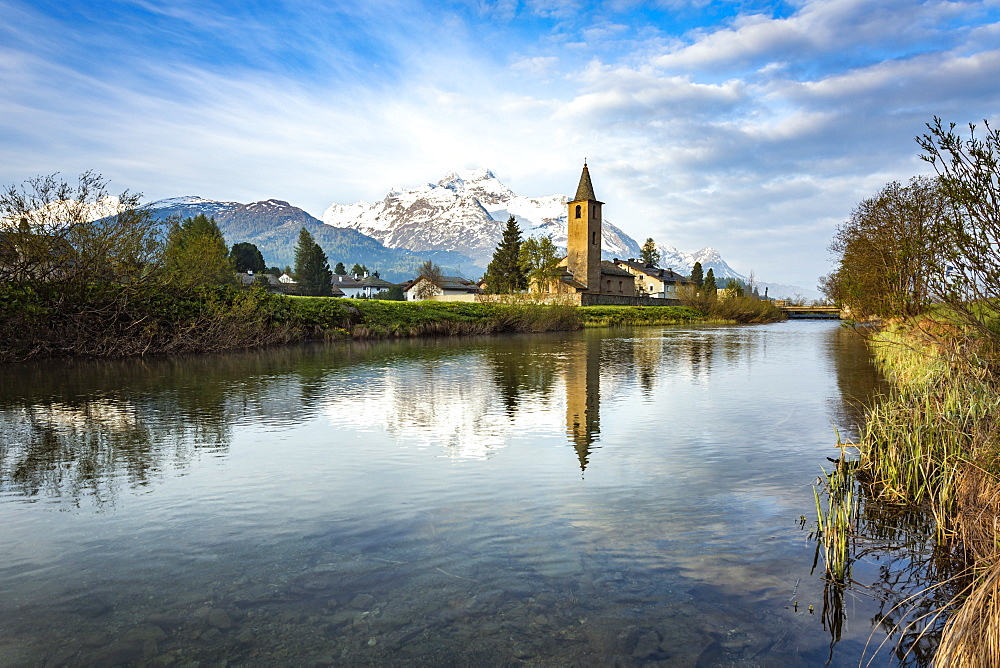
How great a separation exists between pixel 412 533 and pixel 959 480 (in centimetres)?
598

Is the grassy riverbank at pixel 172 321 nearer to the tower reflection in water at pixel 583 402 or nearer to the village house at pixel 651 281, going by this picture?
the tower reflection in water at pixel 583 402

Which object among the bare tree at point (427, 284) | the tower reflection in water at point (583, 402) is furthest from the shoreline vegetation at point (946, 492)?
the bare tree at point (427, 284)

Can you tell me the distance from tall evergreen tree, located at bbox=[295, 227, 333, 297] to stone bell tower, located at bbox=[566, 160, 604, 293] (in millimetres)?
54881

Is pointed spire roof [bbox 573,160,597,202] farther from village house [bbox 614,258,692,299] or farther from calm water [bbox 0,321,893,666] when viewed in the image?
calm water [bbox 0,321,893,666]

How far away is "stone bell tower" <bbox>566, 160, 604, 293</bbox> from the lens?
104m

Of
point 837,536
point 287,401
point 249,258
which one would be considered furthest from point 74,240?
point 249,258

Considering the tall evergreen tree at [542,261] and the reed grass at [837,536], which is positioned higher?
the tall evergreen tree at [542,261]

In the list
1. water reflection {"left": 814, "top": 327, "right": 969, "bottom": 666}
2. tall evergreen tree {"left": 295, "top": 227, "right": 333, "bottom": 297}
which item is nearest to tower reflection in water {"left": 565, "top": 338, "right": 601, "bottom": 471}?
water reflection {"left": 814, "top": 327, "right": 969, "bottom": 666}

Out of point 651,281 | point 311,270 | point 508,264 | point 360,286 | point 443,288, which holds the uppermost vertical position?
point 311,270

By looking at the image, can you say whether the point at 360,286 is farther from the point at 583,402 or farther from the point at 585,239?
the point at 583,402

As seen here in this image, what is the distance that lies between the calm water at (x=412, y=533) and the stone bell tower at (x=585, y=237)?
90.7m

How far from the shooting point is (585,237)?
104m

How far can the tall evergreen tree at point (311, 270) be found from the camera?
5098 inches

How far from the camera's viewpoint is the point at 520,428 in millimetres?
12109
